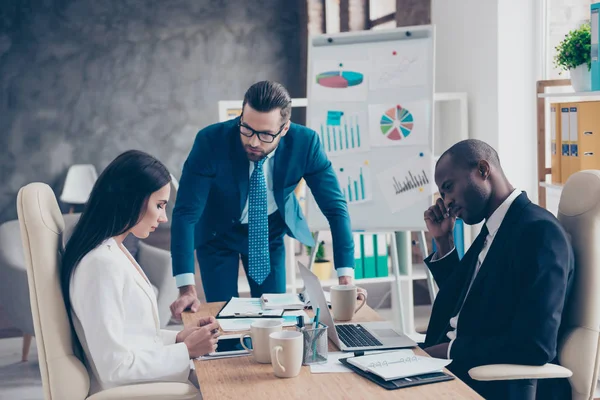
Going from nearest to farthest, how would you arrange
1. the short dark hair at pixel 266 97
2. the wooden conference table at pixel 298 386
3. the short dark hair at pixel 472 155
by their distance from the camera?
the wooden conference table at pixel 298 386, the short dark hair at pixel 472 155, the short dark hair at pixel 266 97

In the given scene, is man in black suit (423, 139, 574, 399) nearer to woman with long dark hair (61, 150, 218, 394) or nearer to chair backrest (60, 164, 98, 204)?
woman with long dark hair (61, 150, 218, 394)

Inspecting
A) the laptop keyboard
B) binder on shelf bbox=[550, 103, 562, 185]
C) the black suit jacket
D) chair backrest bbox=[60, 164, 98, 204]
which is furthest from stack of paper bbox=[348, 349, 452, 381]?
chair backrest bbox=[60, 164, 98, 204]

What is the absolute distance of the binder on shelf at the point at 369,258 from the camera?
434 centimetres

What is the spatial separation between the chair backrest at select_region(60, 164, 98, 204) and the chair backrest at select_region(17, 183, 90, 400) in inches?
174

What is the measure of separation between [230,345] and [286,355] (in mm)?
308

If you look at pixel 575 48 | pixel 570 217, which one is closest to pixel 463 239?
pixel 575 48

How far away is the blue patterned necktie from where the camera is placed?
2.59 m

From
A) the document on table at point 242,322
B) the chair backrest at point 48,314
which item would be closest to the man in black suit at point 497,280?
the document on table at point 242,322

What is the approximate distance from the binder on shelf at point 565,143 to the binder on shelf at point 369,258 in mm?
1273

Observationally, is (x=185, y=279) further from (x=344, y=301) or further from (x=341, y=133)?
(x=341, y=133)

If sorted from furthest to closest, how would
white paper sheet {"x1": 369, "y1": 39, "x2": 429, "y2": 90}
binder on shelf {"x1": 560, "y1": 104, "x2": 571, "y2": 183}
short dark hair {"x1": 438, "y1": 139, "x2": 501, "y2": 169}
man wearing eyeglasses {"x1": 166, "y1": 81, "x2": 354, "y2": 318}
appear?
white paper sheet {"x1": 369, "y1": 39, "x2": 429, "y2": 90}, binder on shelf {"x1": 560, "y1": 104, "x2": 571, "y2": 183}, man wearing eyeglasses {"x1": 166, "y1": 81, "x2": 354, "y2": 318}, short dark hair {"x1": 438, "y1": 139, "x2": 501, "y2": 169}

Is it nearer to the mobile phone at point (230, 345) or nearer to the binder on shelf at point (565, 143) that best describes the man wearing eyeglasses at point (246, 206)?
the mobile phone at point (230, 345)

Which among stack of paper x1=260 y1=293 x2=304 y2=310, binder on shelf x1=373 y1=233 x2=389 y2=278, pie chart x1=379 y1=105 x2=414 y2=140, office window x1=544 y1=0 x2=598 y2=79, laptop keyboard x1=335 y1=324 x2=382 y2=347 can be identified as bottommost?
binder on shelf x1=373 y1=233 x2=389 y2=278

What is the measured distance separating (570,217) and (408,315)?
270 centimetres
